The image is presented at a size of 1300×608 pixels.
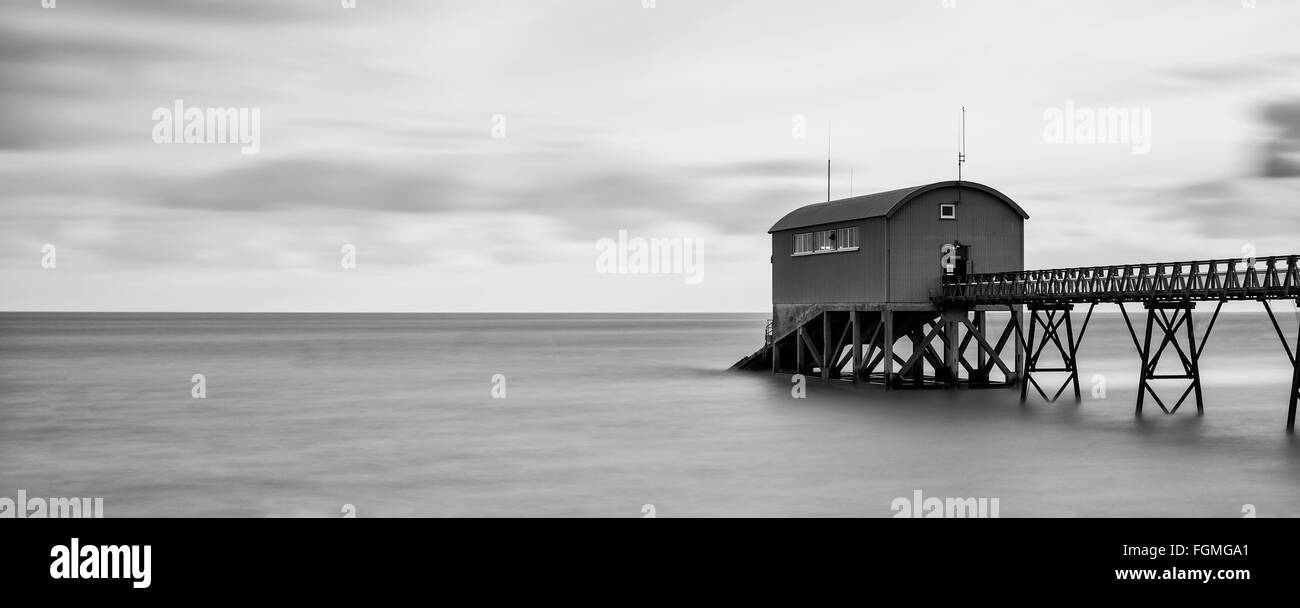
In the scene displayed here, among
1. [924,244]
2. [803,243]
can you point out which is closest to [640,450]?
[924,244]

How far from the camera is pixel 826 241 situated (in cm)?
4241

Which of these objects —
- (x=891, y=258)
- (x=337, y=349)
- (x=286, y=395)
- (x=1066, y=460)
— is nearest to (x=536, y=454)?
(x=1066, y=460)

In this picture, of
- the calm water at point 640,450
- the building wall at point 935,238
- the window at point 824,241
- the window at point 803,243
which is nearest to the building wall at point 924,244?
the building wall at point 935,238

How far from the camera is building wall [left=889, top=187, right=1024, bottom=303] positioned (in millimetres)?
38562

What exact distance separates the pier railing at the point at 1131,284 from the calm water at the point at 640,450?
11.1ft

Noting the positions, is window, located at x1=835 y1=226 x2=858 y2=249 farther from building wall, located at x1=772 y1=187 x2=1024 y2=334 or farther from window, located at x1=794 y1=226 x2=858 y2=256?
building wall, located at x1=772 y1=187 x2=1024 y2=334

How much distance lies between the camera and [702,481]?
24875 mm

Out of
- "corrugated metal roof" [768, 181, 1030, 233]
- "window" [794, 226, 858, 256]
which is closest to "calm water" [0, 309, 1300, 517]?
"window" [794, 226, 858, 256]

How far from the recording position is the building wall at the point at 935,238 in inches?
1518

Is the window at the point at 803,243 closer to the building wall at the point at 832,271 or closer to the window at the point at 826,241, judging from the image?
the window at the point at 826,241
